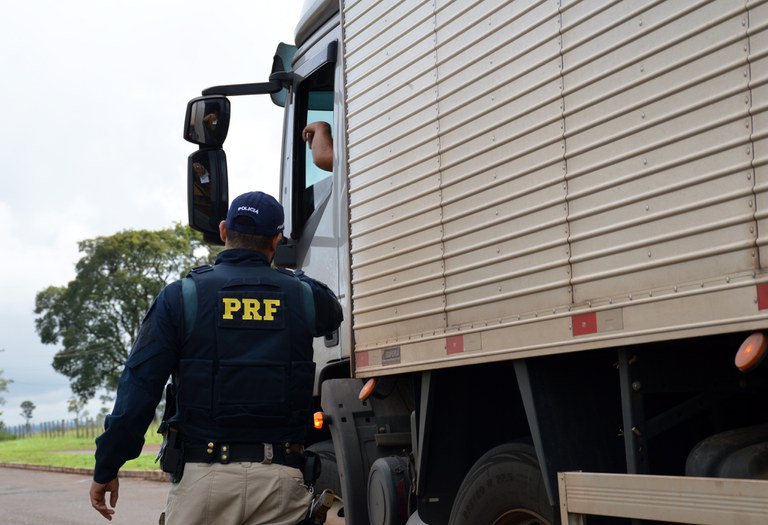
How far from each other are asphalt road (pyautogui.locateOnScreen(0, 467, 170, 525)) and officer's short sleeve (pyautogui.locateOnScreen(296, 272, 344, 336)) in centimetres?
785

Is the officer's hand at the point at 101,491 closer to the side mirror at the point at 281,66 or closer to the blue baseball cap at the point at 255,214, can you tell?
the blue baseball cap at the point at 255,214

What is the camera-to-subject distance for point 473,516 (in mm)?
4250

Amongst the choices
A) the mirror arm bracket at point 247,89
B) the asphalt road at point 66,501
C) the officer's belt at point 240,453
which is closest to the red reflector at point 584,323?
the officer's belt at point 240,453

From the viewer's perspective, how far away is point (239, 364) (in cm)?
393

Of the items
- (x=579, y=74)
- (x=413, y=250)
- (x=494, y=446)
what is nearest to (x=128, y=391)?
(x=413, y=250)

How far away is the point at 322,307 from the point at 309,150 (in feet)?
7.16

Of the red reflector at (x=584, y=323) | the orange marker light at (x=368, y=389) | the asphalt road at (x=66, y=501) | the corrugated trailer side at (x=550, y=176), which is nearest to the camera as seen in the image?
the corrugated trailer side at (x=550, y=176)

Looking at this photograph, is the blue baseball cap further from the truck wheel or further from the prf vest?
the truck wheel

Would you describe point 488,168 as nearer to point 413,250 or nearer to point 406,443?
point 413,250

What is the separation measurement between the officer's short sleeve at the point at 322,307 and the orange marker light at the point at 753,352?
73.4 inches

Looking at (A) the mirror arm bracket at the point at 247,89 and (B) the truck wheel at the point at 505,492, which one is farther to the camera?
(A) the mirror arm bracket at the point at 247,89

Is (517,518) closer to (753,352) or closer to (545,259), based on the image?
(545,259)

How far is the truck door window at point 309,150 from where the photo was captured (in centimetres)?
596

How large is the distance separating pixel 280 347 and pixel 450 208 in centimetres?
87
